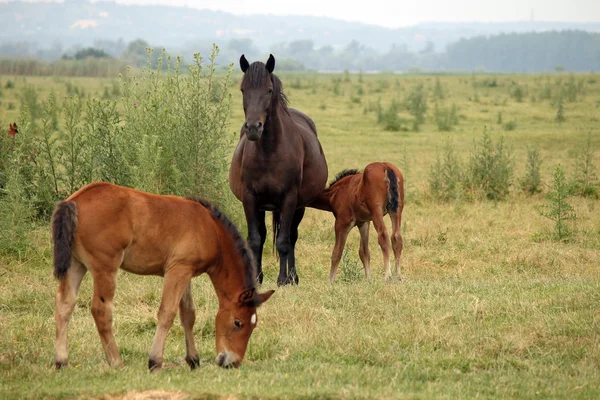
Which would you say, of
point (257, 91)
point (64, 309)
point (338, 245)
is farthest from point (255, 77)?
point (64, 309)

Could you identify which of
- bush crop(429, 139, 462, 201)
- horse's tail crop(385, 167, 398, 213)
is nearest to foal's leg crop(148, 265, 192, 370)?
horse's tail crop(385, 167, 398, 213)

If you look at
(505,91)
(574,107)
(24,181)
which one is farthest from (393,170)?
(505,91)

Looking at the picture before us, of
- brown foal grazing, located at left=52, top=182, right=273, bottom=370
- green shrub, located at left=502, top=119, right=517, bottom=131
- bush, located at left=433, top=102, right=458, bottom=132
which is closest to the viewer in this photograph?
brown foal grazing, located at left=52, top=182, right=273, bottom=370

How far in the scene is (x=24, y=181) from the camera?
11.3m

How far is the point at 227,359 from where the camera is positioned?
579 cm

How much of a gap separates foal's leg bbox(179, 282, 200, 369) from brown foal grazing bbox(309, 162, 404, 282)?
3441 mm

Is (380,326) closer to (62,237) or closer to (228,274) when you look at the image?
(228,274)

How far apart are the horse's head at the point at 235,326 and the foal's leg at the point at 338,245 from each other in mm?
3375

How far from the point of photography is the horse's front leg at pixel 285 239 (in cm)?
898

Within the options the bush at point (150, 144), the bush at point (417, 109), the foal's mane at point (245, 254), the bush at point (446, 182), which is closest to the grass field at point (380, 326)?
the foal's mane at point (245, 254)

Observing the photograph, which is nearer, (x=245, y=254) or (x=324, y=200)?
(x=245, y=254)

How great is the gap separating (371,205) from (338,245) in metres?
0.62

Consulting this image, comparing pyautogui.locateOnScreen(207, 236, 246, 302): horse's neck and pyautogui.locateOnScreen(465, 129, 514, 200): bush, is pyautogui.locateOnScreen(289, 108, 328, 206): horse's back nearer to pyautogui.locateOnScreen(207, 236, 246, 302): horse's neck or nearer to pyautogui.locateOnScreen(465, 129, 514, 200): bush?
pyautogui.locateOnScreen(207, 236, 246, 302): horse's neck

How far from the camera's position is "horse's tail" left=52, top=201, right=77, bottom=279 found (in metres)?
5.51
